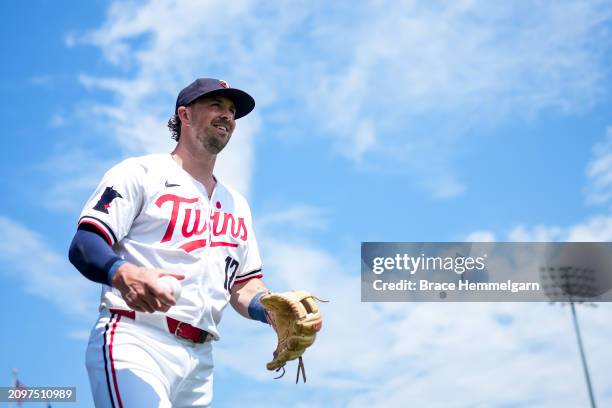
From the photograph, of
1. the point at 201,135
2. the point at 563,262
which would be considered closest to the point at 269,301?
the point at 201,135

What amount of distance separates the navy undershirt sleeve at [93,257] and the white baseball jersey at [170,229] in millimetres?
121

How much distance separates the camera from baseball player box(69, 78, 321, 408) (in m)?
4.53

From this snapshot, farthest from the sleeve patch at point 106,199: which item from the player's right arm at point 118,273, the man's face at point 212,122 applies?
the man's face at point 212,122

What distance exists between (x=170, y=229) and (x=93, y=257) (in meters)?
0.73

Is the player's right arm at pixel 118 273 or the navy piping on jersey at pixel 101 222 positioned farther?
the navy piping on jersey at pixel 101 222

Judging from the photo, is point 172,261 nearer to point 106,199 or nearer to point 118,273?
point 106,199

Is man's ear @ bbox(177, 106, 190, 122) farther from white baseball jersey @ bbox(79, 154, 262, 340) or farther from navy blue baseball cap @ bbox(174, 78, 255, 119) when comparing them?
white baseball jersey @ bbox(79, 154, 262, 340)

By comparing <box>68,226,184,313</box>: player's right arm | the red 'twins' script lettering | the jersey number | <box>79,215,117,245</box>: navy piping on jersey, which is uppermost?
the red 'twins' script lettering

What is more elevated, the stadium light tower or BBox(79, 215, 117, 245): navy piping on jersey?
the stadium light tower

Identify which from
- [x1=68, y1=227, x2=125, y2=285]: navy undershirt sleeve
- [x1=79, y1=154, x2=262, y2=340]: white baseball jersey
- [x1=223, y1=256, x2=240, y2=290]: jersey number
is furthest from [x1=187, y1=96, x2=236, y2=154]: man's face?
[x1=68, y1=227, x2=125, y2=285]: navy undershirt sleeve

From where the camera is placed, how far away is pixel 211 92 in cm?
549

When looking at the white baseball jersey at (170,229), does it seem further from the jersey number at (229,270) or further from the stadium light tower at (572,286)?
the stadium light tower at (572,286)

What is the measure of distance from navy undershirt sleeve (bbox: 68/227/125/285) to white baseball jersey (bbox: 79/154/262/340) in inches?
4.8

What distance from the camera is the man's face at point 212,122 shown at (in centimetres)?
546
